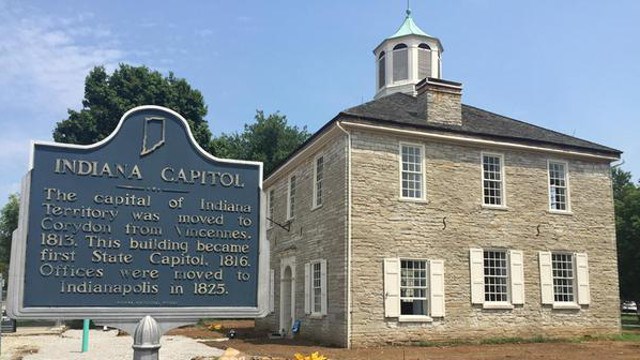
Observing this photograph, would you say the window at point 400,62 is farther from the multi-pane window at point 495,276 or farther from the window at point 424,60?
the multi-pane window at point 495,276

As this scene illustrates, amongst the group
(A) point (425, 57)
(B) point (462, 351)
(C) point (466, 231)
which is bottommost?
(B) point (462, 351)

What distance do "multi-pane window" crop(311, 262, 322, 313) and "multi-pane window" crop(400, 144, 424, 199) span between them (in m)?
3.77

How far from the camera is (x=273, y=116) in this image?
1837 inches

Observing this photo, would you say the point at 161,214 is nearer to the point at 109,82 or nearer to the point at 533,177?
the point at 533,177

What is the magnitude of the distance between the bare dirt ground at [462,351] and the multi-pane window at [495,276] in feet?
5.53

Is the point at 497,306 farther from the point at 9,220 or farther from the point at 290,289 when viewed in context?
the point at 9,220

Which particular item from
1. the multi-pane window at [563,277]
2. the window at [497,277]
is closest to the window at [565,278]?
the multi-pane window at [563,277]

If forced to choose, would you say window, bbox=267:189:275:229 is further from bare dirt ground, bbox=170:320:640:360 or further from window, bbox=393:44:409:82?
window, bbox=393:44:409:82

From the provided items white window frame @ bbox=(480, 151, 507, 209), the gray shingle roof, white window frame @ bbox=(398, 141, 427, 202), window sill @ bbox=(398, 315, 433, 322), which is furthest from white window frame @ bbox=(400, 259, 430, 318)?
the gray shingle roof

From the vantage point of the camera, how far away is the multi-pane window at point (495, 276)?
1977 centimetres

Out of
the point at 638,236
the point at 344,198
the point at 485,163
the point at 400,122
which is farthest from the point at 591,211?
the point at 638,236

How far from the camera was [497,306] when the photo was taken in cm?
1934

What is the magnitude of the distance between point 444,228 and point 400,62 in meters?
9.06

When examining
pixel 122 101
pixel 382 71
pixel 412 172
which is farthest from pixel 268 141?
pixel 412 172
